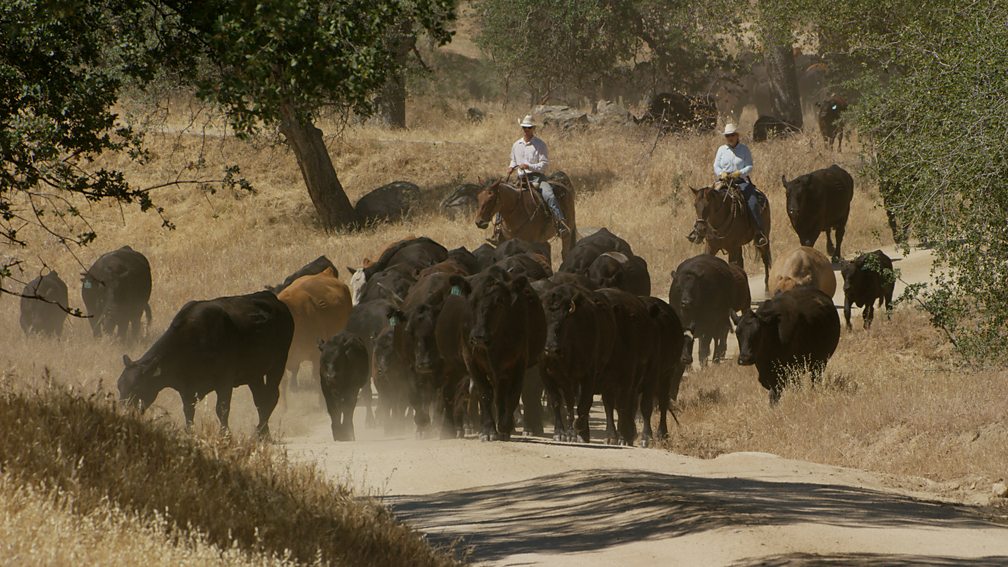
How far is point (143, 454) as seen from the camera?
9.47m

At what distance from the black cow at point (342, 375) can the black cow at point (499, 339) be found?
248 centimetres

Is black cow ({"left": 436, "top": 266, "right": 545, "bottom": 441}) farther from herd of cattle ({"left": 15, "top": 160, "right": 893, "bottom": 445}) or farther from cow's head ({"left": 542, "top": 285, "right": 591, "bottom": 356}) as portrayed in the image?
cow's head ({"left": 542, "top": 285, "right": 591, "bottom": 356})

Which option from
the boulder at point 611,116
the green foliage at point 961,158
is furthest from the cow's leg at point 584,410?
the boulder at point 611,116

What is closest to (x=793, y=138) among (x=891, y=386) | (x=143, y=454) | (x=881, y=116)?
(x=881, y=116)

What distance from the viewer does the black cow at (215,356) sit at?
630 inches

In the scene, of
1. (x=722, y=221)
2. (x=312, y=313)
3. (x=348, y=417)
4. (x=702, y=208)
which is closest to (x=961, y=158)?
(x=348, y=417)

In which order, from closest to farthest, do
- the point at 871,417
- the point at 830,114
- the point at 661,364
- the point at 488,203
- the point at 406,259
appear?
Answer: the point at 871,417 → the point at 661,364 → the point at 406,259 → the point at 488,203 → the point at 830,114

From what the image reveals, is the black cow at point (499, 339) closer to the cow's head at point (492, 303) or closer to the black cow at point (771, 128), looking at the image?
the cow's head at point (492, 303)

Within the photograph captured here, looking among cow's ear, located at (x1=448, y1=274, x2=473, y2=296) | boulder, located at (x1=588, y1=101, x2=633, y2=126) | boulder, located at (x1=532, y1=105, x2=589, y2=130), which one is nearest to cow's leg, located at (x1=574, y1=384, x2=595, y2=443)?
cow's ear, located at (x1=448, y1=274, x2=473, y2=296)

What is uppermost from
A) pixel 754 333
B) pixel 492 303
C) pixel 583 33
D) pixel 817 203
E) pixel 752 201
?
pixel 583 33

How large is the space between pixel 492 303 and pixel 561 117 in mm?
29801

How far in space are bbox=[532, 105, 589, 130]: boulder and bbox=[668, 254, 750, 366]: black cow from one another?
69.4 feet

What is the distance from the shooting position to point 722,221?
25953 millimetres

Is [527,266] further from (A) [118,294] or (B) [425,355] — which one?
(A) [118,294]
